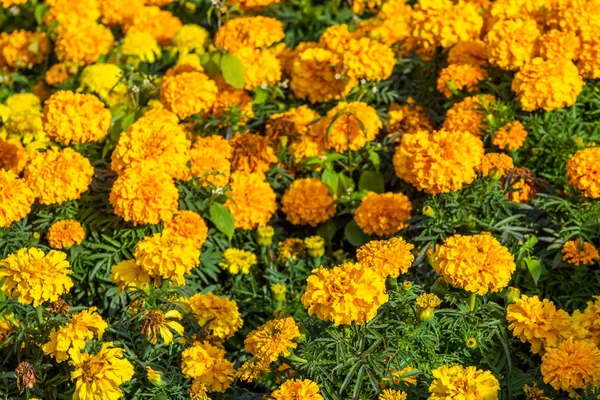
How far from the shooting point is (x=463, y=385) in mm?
3193

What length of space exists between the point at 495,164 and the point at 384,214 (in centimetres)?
56

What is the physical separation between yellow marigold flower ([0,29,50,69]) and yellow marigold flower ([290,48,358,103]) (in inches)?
63.8

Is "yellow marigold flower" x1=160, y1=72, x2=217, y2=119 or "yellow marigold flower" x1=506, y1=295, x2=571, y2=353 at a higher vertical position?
"yellow marigold flower" x1=160, y1=72, x2=217, y2=119

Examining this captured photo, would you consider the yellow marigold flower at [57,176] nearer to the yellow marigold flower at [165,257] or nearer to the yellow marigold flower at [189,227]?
the yellow marigold flower at [189,227]

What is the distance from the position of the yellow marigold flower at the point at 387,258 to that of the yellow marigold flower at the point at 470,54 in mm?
1656

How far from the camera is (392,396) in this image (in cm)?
323

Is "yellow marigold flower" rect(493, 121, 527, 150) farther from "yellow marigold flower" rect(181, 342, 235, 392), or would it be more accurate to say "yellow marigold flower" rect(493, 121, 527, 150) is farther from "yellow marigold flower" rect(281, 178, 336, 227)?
"yellow marigold flower" rect(181, 342, 235, 392)

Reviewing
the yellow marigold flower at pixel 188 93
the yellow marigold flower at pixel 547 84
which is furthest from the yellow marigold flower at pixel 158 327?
the yellow marigold flower at pixel 547 84

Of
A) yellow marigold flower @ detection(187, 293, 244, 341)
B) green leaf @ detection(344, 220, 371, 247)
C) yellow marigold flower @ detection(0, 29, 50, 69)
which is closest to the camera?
yellow marigold flower @ detection(187, 293, 244, 341)

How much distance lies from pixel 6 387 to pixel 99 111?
1447 mm

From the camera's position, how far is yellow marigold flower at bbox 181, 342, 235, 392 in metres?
3.62

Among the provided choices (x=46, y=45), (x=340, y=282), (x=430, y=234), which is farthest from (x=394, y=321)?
(x=46, y=45)

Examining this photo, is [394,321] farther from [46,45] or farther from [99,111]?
[46,45]

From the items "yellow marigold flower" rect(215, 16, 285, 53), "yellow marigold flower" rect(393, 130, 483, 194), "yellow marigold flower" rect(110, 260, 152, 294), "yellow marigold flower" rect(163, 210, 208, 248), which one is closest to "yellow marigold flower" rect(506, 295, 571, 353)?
"yellow marigold flower" rect(393, 130, 483, 194)
